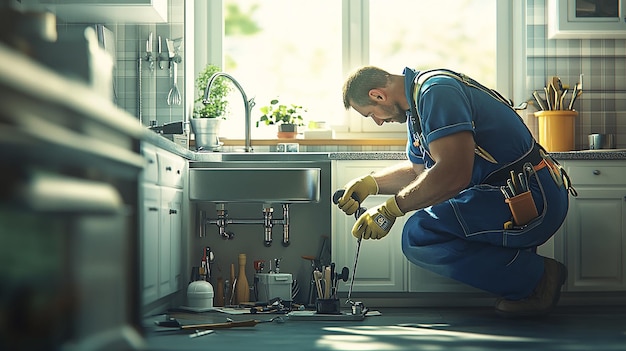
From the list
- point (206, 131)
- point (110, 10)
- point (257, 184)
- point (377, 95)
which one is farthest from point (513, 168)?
point (110, 10)

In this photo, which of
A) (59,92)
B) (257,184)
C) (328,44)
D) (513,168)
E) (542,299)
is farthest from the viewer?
(328,44)

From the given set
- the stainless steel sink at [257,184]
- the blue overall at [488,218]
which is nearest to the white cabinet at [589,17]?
the blue overall at [488,218]

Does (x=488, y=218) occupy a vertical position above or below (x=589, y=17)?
below

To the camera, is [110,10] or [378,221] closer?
[378,221]

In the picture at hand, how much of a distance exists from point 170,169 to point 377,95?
967 millimetres

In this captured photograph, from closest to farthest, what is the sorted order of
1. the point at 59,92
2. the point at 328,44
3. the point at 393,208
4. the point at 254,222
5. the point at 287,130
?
1. the point at 59,92
2. the point at 393,208
3. the point at 254,222
4. the point at 287,130
5. the point at 328,44

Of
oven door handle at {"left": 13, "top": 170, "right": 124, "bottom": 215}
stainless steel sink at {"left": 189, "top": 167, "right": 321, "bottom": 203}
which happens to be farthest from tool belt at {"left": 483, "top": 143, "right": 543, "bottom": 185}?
oven door handle at {"left": 13, "top": 170, "right": 124, "bottom": 215}

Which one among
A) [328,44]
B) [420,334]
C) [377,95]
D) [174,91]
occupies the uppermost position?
[328,44]

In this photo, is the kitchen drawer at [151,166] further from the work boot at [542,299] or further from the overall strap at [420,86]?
the work boot at [542,299]

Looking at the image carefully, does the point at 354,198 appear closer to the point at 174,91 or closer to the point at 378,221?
the point at 378,221

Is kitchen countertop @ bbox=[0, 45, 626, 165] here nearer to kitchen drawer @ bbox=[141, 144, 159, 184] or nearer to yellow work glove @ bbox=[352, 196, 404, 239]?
kitchen drawer @ bbox=[141, 144, 159, 184]

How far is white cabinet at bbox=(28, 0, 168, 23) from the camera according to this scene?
14.5ft

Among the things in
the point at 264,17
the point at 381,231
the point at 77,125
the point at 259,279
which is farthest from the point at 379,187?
the point at 77,125

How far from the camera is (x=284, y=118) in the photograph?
493 cm
